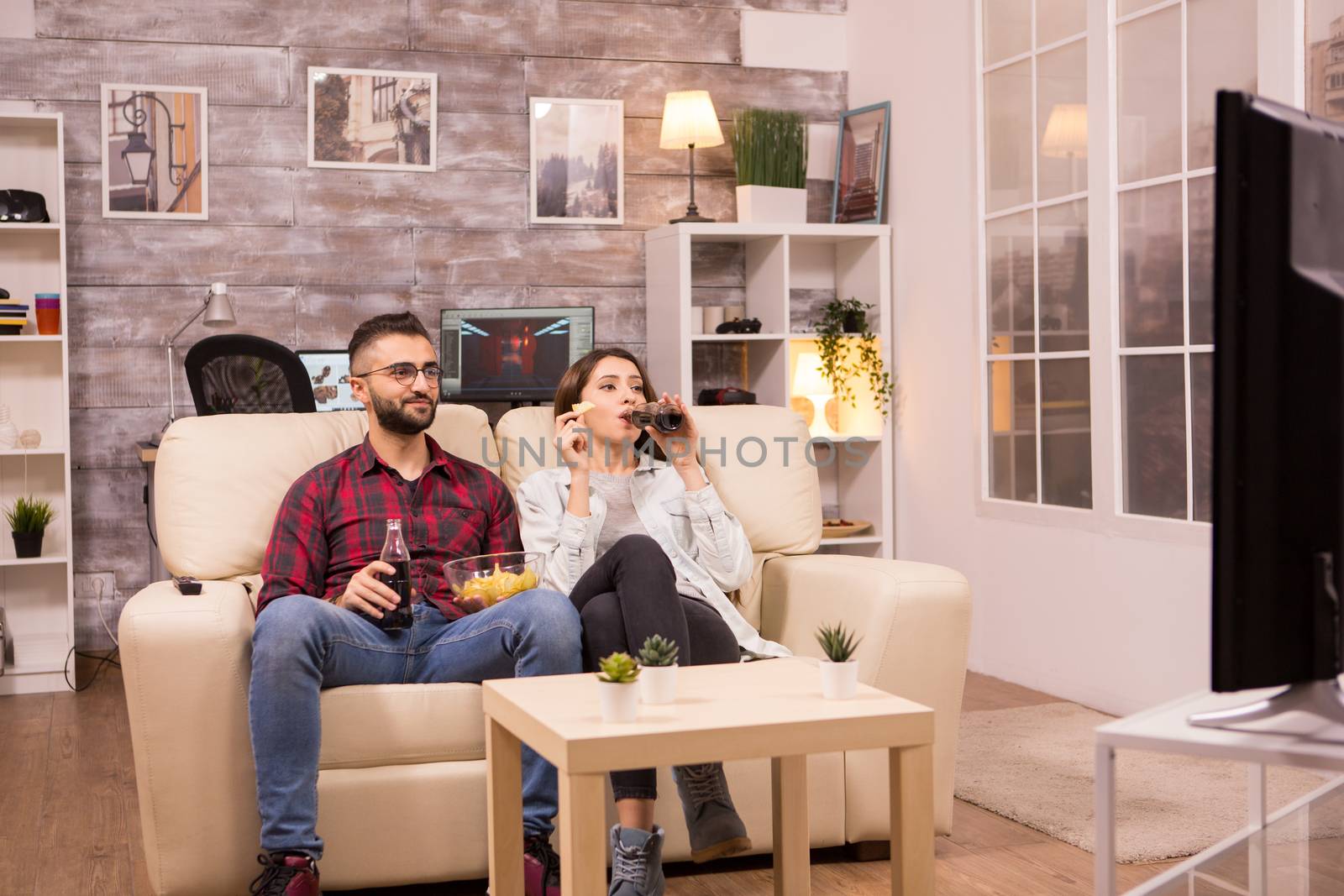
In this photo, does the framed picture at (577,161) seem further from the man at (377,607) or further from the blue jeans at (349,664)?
the blue jeans at (349,664)

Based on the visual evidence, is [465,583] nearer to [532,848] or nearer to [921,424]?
[532,848]

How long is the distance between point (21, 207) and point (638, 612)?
3059mm

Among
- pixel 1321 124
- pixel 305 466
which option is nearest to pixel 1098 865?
pixel 1321 124

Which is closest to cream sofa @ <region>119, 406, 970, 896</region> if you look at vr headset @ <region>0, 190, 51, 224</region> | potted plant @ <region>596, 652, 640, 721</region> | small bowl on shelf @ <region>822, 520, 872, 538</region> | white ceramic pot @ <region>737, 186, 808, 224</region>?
potted plant @ <region>596, 652, 640, 721</region>

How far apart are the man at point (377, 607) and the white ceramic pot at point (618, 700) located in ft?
1.98

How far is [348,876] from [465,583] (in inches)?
21.2

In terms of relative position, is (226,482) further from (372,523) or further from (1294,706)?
Answer: (1294,706)

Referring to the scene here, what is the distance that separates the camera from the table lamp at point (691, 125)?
4.99 m

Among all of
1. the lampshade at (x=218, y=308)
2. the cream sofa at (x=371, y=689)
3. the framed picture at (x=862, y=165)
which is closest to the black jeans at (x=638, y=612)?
the cream sofa at (x=371, y=689)

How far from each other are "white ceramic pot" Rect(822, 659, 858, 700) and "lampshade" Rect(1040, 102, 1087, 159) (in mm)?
2633

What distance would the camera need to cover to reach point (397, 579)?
2.41m

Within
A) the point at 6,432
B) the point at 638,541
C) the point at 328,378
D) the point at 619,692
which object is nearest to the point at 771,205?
the point at 328,378

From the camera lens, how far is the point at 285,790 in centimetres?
217

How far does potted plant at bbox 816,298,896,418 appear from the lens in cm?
495
